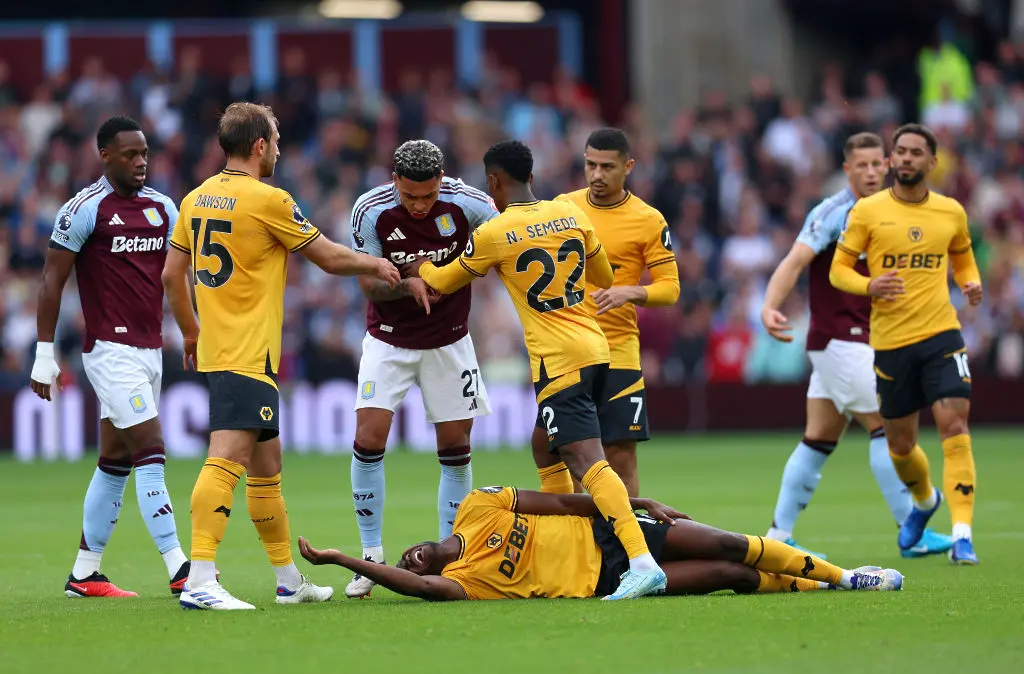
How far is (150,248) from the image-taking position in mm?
9328

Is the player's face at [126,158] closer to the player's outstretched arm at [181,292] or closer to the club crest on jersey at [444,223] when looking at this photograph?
the player's outstretched arm at [181,292]

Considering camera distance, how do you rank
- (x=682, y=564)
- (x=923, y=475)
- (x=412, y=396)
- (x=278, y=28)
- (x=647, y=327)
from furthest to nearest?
(x=278, y=28)
(x=647, y=327)
(x=412, y=396)
(x=923, y=475)
(x=682, y=564)

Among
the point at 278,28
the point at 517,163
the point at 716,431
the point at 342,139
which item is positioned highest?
the point at 278,28

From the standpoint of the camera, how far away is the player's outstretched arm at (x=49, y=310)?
9094mm

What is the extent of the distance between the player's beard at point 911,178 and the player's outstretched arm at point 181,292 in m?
4.68

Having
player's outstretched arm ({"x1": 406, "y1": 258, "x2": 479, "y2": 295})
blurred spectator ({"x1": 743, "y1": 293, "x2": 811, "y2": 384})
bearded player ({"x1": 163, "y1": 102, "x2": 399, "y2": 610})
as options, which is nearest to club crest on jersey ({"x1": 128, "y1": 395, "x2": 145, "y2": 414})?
bearded player ({"x1": 163, "y1": 102, "x2": 399, "y2": 610})

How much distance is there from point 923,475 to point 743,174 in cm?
1562

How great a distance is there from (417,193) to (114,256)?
1831 mm

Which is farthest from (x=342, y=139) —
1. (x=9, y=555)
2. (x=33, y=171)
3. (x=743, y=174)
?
(x=9, y=555)

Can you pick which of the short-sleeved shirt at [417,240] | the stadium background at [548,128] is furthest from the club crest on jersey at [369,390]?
the stadium background at [548,128]

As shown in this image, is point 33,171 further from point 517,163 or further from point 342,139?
point 517,163

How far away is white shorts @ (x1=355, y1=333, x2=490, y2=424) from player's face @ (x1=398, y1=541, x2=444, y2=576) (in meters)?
1.44

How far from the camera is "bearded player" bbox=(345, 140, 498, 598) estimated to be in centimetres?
929

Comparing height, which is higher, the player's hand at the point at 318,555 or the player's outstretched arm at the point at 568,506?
the player's outstretched arm at the point at 568,506
